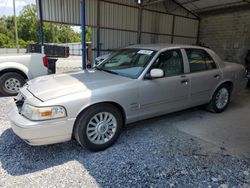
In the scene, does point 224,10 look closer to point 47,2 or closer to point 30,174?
point 47,2

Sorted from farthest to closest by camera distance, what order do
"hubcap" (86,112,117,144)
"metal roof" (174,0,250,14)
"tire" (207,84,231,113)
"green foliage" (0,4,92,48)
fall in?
"green foliage" (0,4,92,48) < "metal roof" (174,0,250,14) < "tire" (207,84,231,113) < "hubcap" (86,112,117,144)

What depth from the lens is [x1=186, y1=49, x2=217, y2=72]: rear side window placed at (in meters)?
3.76

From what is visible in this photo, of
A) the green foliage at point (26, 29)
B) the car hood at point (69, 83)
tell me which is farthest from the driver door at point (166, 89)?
the green foliage at point (26, 29)

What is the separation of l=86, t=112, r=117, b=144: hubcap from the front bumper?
0.29 m

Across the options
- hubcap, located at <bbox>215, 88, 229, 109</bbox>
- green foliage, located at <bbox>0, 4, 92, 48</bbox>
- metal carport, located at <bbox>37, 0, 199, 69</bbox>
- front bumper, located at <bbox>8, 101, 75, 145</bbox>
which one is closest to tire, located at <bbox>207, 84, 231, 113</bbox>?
hubcap, located at <bbox>215, 88, 229, 109</bbox>

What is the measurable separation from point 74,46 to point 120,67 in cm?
2729

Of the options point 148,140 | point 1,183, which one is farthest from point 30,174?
point 148,140

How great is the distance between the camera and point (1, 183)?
7.02ft

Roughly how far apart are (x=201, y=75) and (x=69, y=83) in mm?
2453

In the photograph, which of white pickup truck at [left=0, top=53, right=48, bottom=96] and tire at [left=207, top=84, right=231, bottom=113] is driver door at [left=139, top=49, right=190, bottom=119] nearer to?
tire at [left=207, top=84, right=231, bottom=113]

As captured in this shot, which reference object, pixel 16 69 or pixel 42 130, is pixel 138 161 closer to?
pixel 42 130

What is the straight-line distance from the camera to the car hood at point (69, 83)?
2500 mm

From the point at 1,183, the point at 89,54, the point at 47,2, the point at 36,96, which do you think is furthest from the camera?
the point at 89,54

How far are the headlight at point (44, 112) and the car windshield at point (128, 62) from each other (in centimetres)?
121
